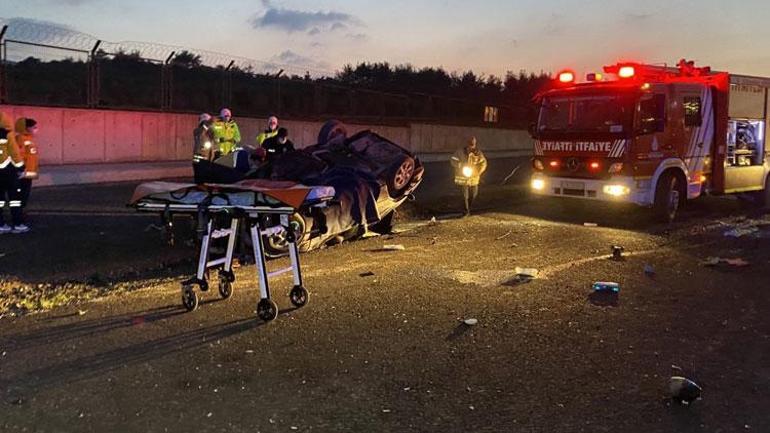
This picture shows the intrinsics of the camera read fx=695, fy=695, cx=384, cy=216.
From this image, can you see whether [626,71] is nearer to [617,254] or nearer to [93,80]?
[617,254]

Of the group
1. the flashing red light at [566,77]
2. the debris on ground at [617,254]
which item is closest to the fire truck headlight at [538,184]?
the flashing red light at [566,77]

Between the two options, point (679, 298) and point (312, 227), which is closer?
point (679, 298)

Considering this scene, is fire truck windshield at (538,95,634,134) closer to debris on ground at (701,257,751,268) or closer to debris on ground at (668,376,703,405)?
debris on ground at (701,257,751,268)

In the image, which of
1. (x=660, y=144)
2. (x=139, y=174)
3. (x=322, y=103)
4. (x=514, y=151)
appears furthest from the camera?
(x=514, y=151)

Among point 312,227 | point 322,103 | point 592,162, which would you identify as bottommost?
point 312,227

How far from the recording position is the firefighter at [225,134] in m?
13.1

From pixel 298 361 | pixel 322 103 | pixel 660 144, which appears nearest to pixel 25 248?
pixel 298 361

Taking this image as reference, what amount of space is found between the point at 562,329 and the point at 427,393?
1984 millimetres

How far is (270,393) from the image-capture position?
15.3 feet

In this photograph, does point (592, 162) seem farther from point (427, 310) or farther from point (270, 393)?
point (270, 393)

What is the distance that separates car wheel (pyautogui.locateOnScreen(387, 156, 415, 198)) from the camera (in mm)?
10648

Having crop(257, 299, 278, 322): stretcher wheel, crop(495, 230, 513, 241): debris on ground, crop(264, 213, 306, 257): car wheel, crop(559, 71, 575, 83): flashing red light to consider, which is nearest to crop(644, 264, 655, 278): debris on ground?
crop(495, 230, 513, 241): debris on ground

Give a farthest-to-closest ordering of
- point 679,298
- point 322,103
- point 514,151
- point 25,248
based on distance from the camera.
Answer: point 514,151 → point 322,103 → point 25,248 → point 679,298

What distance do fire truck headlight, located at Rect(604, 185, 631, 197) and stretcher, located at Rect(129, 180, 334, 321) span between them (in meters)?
7.58
